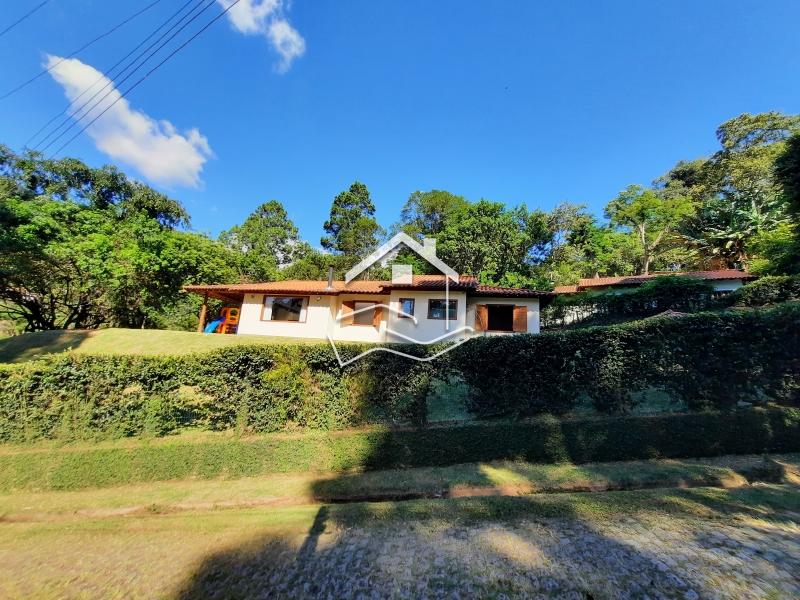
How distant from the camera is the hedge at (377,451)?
19.6 feet

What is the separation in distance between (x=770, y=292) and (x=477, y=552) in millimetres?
19197

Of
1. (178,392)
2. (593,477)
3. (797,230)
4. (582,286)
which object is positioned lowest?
(593,477)

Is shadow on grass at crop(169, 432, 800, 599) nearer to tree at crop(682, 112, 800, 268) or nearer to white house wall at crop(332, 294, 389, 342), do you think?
white house wall at crop(332, 294, 389, 342)

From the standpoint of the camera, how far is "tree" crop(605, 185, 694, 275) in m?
28.3

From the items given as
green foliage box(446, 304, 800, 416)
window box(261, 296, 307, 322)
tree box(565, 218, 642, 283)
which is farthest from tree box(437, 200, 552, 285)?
green foliage box(446, 304, 800, 416)

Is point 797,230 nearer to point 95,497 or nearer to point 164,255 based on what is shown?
point 95,497

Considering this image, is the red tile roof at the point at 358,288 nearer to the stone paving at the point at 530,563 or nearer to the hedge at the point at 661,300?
the hedge at the point at 661,300

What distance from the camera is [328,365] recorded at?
283 inches

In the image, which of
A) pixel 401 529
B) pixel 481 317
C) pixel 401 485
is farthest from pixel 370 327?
pixel 401 529

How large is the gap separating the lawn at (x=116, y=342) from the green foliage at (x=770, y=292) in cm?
1962

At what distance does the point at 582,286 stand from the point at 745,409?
1966 cm

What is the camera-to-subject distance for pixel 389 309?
16.4 meters

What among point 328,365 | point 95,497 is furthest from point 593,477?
point 95,497

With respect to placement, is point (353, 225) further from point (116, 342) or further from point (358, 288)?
point (116, 342)
